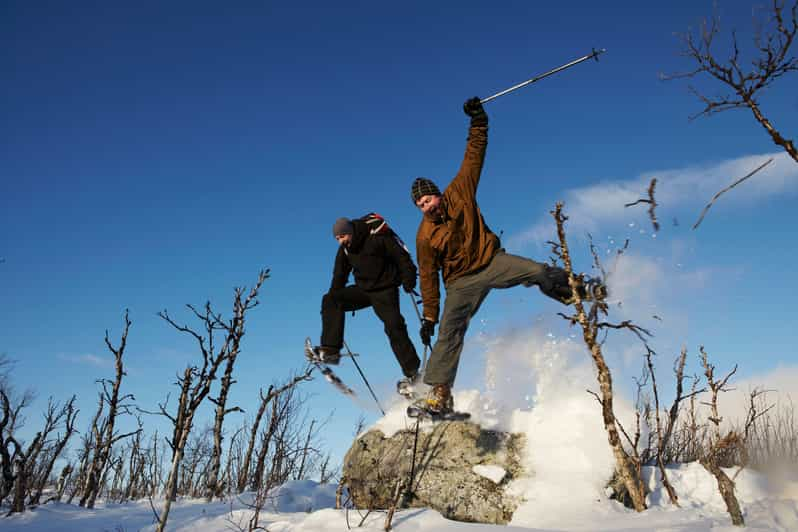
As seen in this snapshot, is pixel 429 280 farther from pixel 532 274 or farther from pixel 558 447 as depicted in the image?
pixel 558 447

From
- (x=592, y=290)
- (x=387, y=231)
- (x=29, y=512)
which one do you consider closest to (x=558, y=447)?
(x=592, y=290)

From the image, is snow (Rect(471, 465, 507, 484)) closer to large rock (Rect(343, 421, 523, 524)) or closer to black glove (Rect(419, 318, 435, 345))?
large rock (Rect(343, 421, 523, 524))

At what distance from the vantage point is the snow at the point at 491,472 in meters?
5.07

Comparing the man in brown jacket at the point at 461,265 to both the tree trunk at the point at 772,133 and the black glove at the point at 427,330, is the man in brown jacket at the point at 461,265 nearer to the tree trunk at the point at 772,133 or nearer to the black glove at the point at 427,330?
the black glove at the point at 427,330

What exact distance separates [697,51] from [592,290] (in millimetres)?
2305

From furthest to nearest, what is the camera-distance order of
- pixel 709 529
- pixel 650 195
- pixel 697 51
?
pixel 697 51, pixel 650 195, pixel 709 529

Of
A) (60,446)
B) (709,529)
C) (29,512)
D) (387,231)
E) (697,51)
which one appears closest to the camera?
(709,529)

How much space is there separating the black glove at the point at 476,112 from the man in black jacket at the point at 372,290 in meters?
1.76

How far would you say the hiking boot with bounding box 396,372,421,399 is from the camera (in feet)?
18.6

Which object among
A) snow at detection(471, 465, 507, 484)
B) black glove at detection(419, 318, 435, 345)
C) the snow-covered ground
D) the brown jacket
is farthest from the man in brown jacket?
the snow-covered ground

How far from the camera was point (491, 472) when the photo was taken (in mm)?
5129

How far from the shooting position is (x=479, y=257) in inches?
189

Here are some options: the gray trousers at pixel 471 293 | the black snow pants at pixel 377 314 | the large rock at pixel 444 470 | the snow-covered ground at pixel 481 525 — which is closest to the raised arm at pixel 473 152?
the gray trousers at pixel 471 293

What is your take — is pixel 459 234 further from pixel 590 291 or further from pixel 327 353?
pixel 327 353
